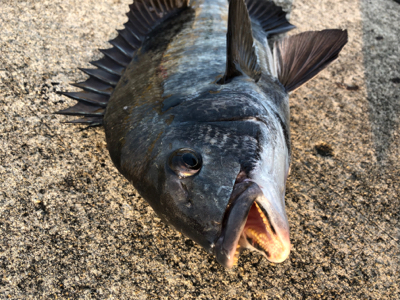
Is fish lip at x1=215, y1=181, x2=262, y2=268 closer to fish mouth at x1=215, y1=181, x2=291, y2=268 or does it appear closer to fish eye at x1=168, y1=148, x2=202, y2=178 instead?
fish mouth at x1=215, y1=181, x2=291, y2=268

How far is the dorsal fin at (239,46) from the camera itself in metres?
2.06

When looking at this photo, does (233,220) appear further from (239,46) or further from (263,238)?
(239,46)

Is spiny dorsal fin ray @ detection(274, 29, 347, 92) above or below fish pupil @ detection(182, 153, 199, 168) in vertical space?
below

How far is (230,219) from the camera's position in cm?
133

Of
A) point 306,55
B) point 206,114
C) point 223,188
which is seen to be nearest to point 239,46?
point 206,114

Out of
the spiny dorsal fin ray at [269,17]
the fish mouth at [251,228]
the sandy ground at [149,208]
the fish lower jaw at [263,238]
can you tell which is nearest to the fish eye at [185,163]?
the fish mouth at [251,228]

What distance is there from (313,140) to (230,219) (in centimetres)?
154

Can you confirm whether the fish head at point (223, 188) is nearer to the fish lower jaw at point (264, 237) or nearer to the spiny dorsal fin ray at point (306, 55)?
the fish lower jaw at point (264, 237)

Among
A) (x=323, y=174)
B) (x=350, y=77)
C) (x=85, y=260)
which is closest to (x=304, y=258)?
(x=323, y=174)

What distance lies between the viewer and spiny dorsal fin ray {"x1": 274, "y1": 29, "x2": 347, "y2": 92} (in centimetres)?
257

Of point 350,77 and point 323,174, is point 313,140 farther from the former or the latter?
point 350,77

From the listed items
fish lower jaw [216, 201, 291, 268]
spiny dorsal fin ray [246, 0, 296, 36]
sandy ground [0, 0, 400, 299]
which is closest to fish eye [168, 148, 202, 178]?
fish lower jaw [216, 201, 291, 268]

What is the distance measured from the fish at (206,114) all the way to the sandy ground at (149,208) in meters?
0.37

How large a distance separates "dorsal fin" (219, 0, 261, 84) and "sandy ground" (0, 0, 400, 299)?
774 millimetres
